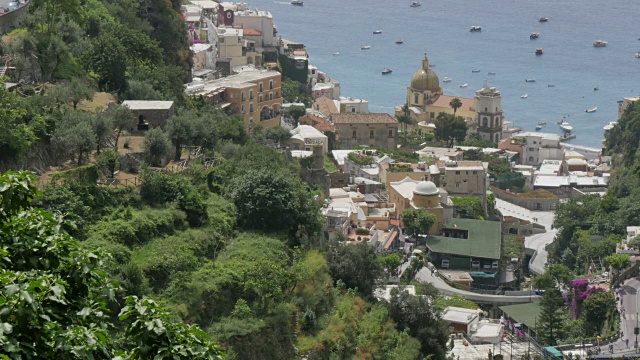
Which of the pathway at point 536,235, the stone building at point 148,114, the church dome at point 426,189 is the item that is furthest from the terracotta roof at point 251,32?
the stone building at point 148,114

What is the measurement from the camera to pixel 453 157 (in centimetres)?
5931

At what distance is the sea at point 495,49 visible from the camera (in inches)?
3568

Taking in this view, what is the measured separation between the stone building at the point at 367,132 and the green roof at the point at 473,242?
44.9 ft

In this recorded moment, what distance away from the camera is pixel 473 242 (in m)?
46.4

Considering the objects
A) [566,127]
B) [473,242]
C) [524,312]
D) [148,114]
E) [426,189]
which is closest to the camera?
[148,114]

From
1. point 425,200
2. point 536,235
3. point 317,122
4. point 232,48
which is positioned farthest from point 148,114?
point 536,235

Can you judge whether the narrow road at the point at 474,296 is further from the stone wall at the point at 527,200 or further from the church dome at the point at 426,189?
the stone wall at the point at 527,200

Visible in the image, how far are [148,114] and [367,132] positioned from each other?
31074mm

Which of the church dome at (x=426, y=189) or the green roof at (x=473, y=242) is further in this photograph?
the church dome at (x=426, y=189)

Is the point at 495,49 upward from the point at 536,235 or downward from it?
downward

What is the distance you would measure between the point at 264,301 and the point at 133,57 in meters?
15.1

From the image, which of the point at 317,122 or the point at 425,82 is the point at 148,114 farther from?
the point at 425,82

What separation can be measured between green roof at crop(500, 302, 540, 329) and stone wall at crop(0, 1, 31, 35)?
1812 cm

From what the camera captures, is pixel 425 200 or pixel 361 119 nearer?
pixel 425 200
